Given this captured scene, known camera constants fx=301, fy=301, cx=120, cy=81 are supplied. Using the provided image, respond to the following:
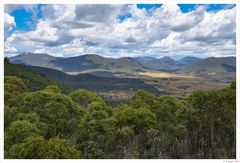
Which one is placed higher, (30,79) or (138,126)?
(30,79)

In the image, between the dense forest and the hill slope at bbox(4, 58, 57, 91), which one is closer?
the dense forest

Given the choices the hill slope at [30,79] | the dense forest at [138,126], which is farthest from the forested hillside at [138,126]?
the hill slope at [30,79]

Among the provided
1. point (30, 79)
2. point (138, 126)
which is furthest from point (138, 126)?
point (30, 79)

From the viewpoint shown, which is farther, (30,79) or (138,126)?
(30,79)

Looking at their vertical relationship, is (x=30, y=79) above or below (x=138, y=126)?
above

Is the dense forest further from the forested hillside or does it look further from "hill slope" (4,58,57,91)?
"hill slope" (4,58,57,91)

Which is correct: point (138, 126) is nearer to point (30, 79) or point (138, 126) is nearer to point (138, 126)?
point (138, 126)

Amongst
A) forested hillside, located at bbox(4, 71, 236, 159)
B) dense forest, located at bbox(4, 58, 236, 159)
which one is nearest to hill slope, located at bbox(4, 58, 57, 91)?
dense forest, located at bbox(4, 58, 236, 159)

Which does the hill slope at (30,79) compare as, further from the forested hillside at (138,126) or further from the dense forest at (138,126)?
the forested hillside at (138,126)

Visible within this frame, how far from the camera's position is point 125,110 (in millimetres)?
34531

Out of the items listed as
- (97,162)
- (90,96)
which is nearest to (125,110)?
(90,96)

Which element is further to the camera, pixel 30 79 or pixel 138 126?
pixel 30 79

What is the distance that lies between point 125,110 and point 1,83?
20.9 metres

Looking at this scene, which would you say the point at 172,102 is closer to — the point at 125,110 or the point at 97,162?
the point at 125,110
